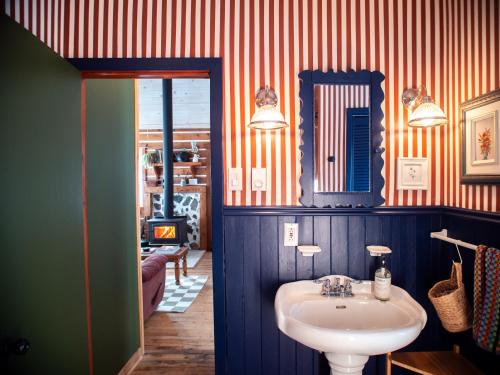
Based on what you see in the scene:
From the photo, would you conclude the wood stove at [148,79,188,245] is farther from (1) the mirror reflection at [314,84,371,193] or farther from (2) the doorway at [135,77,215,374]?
(1) the mirror reflection at [314,84,371,193]

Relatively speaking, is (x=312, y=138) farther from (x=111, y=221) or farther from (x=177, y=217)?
(x=177, y=217)

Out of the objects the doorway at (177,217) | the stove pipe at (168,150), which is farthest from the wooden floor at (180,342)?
the stove pipe at (168,150)

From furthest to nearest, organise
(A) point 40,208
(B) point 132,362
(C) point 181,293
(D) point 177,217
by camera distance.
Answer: (D) point 177,217 → (C) point 181,293 → (B) point 132,362 → (A) point 40,208

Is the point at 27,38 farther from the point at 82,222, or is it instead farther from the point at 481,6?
the point at 481,6

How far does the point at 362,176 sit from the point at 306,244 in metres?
0.50

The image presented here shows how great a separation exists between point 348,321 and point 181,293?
294 cm

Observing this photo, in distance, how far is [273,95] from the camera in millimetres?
1816

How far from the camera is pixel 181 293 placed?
13.6ft

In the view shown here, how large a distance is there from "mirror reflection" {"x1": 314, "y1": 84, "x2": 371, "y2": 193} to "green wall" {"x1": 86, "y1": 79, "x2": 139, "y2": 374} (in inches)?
53.0

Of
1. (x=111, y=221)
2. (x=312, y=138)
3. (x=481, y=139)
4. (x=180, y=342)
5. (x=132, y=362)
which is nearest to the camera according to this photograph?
(x=481, y=139)

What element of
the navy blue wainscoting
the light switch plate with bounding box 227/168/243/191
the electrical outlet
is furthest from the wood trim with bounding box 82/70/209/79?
the electrical outlet

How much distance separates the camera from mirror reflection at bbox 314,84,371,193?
1.85 meters

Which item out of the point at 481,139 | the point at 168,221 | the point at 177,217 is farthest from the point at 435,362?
the point at 177,217

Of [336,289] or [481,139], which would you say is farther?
[336,289]
